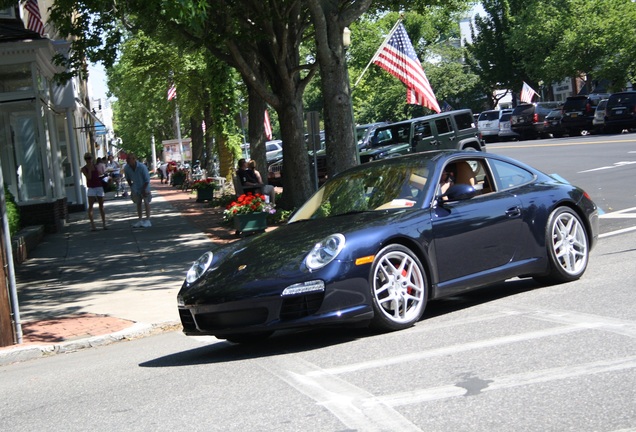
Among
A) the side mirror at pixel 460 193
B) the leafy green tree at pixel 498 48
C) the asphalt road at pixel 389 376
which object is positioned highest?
the leafy green tree at pixel 498 48

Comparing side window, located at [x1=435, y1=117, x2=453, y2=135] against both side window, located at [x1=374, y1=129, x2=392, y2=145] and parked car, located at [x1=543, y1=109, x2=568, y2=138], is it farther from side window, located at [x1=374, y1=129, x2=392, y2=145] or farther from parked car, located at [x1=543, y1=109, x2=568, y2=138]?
parked car, located at [x1=543, y1=109, x2=568, y2=138]

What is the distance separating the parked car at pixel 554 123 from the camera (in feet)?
148

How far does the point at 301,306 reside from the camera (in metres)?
6.75

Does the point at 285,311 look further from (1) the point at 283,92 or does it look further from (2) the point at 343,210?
(1) the point at 283,92

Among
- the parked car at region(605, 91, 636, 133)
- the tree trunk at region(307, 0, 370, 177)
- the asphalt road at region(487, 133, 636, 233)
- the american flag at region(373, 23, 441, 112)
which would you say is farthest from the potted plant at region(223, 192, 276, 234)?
the parked car at region(605, 91, 636, 133)

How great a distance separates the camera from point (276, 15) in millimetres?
20281

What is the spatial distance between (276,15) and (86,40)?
15.1 ft

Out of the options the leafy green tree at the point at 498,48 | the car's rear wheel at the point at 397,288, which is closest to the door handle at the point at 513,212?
the car's rear wheel at the point at 397,288

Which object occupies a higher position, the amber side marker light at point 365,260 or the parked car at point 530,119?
the parked car at point 530,119

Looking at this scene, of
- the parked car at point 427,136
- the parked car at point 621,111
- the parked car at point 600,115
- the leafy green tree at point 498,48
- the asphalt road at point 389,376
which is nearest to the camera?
the asphalt road at point 389,376

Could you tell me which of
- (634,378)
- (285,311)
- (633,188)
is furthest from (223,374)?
(633,188)

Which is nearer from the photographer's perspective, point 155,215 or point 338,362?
point 338,362

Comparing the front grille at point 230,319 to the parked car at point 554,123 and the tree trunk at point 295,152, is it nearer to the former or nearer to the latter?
the tree trunk at point 295,152

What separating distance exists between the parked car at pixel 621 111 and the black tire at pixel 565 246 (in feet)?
106
